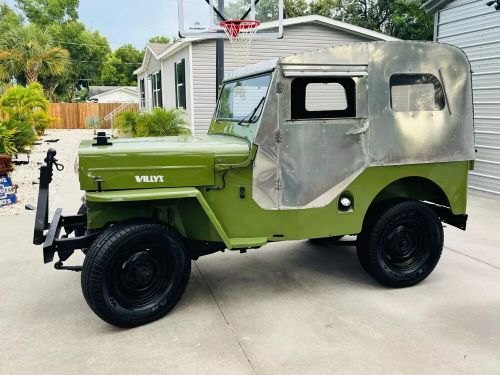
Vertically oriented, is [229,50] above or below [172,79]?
above

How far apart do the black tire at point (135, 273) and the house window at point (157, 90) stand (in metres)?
17.0

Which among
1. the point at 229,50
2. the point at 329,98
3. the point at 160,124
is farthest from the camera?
the point at 229,50

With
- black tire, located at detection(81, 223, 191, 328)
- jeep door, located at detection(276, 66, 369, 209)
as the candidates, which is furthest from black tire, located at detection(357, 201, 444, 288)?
black tire, located at detection(81, 223, 191, 328)

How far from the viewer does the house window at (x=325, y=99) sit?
3.98 metres

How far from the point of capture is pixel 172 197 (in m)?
3.64

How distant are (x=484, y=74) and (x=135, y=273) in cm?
834

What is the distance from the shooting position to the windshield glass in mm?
4059

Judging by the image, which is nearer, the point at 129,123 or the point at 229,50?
the point at 229,50

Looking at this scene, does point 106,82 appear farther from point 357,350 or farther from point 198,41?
point 357,350

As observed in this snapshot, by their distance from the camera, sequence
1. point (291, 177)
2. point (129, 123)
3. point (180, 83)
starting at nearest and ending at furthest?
point (291, 177) → point (129, 123) → point (180, 83)

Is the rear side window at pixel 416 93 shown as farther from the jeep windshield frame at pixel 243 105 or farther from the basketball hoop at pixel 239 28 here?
the basketball hoop at pixel 239 28

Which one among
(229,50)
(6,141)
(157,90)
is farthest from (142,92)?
(6,141)

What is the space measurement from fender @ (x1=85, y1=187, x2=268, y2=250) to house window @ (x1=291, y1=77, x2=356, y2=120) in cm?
108

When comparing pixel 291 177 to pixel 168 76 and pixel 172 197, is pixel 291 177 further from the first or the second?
pixel 168 76
